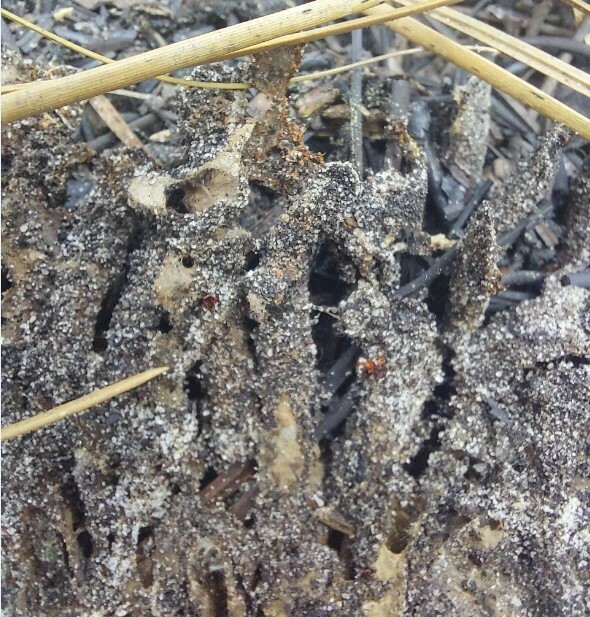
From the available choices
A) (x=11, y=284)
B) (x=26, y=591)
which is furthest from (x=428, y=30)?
(x=26, y=591)

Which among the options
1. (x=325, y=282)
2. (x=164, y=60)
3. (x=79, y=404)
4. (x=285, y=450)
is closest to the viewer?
(x=164, y=60)

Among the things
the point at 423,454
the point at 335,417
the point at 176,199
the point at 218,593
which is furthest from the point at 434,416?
the point at 176,199

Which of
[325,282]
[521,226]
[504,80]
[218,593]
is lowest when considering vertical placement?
[218,593]

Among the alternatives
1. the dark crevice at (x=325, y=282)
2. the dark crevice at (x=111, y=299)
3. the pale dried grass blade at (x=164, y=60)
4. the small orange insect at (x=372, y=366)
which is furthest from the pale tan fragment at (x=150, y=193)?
the small orange insect at (x=372, y=366)

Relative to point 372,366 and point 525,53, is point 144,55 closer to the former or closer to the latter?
point 372,366

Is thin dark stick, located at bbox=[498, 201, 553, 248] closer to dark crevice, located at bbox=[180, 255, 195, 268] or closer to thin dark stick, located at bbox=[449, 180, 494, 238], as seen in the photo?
thin dark stick, located at bbox=[449, 180, 494, 238]

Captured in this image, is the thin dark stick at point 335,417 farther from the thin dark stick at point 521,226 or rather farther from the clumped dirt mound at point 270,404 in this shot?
the thin dark stick at point 521,226

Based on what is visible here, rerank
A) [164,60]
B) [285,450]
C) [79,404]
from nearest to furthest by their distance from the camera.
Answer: [164,60] → [79,404] → [285,450]

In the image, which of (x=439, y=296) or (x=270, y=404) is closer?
(x=270, y=404)

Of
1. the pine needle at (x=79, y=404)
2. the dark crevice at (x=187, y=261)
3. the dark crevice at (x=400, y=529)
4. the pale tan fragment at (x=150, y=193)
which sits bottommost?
the dark crevice at (x=400, y=529)
